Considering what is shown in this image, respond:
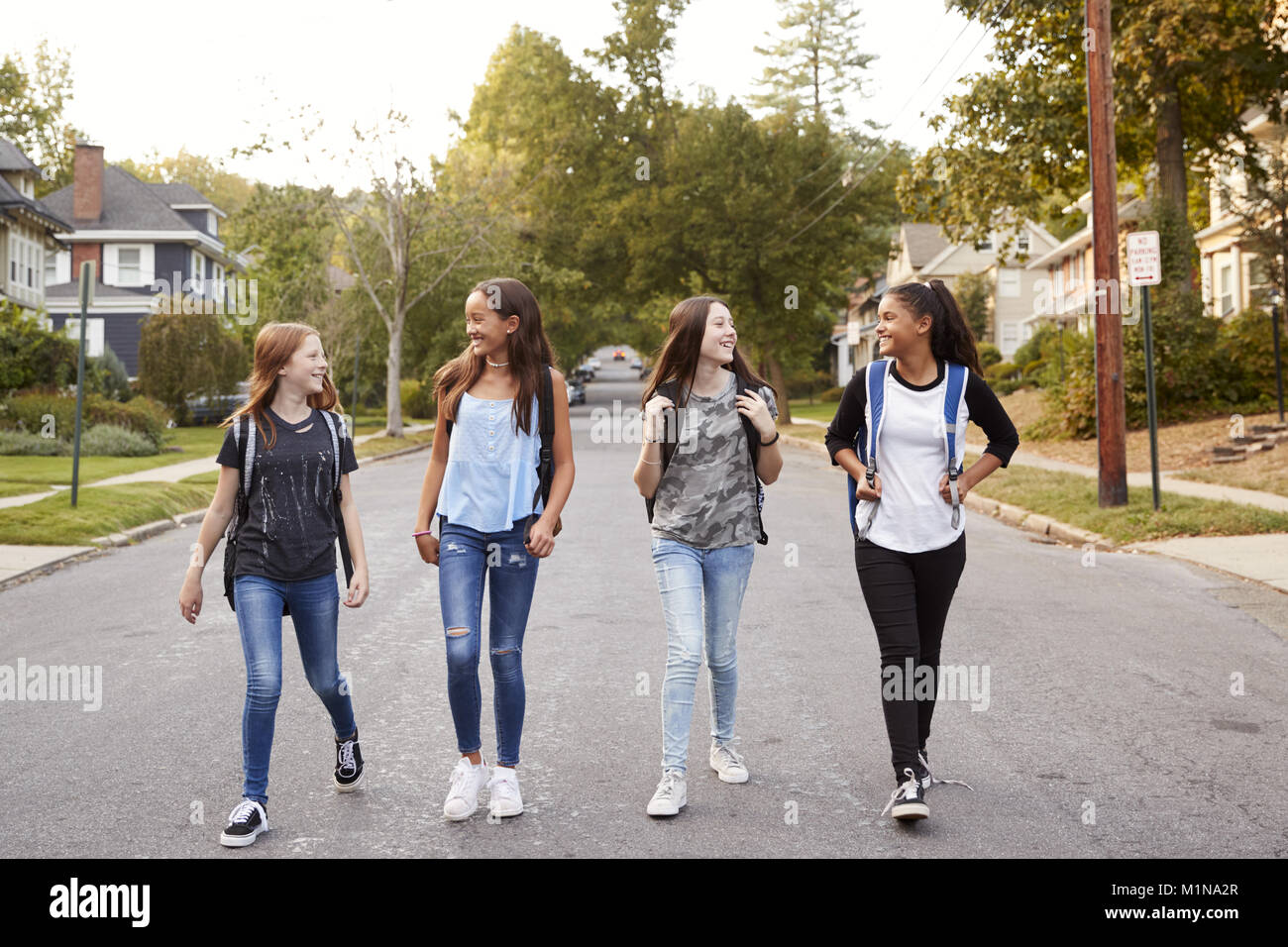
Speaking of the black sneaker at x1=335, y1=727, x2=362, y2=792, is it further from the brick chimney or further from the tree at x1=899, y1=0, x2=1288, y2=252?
the brick chimney

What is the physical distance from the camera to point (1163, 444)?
22094 millimetres

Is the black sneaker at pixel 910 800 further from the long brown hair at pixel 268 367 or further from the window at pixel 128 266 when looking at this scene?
the window at pixel 128 266

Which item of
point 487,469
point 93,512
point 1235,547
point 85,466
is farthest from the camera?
point 85,466

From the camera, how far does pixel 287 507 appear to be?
4.70 meters

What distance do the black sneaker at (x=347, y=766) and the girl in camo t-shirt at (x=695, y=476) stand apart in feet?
3.90

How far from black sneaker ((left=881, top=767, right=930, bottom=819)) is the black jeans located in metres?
0.06

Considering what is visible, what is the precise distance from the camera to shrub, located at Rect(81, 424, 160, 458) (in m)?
25.5

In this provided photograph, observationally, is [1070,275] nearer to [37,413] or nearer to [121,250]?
[121,250]

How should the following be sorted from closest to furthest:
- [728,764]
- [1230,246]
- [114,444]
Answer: [728,764]
[114,444]
[1230,246]

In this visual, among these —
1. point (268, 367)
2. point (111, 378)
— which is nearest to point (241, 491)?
point (268, 367)

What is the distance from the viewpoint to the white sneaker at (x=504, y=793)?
187 inches

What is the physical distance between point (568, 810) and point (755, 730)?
1.46 meters

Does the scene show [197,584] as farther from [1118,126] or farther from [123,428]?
[1118,126]

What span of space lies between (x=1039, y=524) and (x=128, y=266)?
48190 millimetres
